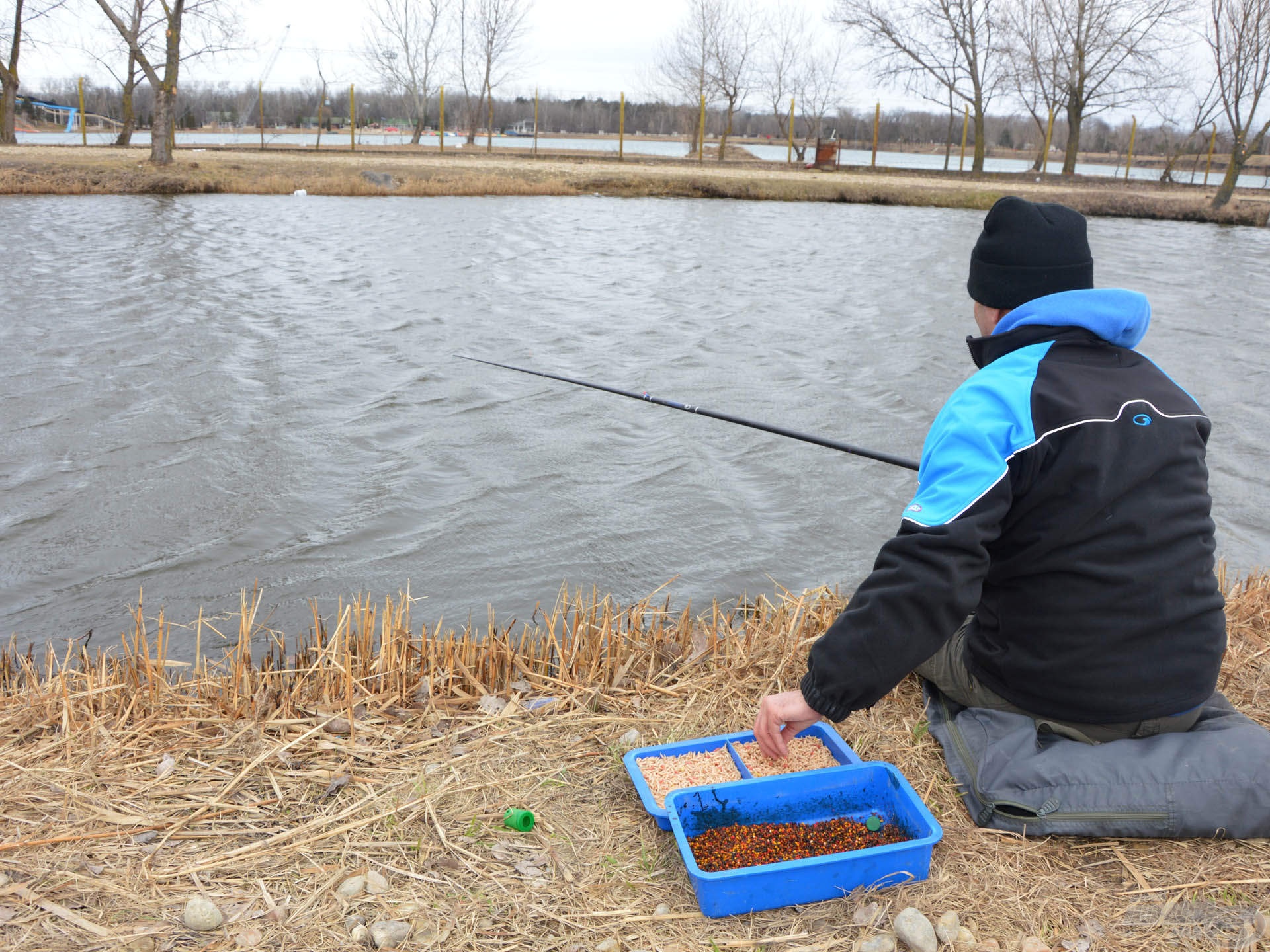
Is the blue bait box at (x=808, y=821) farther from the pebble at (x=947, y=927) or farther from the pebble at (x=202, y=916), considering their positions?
the pebble at (x=202, y=916)

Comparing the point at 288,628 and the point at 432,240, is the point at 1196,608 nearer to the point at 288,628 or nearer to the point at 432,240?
the point at 288,628

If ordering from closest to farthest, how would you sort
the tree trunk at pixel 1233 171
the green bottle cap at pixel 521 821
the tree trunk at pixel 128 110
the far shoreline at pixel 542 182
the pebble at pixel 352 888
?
the pebble at pixel 352 888 < the green bottle cap at pixel 521 821 < the far shoreline at pixel 542 182 < the tree trunk at pixel 1233 171 < the tree trunk at pixel 128 110

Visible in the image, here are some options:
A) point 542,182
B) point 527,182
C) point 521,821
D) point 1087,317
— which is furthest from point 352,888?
point 542,182

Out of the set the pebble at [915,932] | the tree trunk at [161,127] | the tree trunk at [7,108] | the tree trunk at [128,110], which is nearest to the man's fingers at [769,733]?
the pebble at [915,932]

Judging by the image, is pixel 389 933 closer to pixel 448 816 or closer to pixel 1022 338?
A: pixel 448 816

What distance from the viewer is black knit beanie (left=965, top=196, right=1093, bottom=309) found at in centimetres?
239

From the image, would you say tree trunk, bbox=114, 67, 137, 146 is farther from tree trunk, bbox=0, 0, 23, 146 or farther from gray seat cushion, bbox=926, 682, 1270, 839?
gray seat cushion, bbox=926, 682, 1270, 839

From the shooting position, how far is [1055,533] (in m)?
2.22

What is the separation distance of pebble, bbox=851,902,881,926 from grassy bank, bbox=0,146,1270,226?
74.2ft

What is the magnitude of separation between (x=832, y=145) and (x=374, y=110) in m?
36.7

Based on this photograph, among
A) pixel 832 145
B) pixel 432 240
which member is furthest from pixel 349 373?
pixel 832 145

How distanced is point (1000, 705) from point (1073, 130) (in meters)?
37.5

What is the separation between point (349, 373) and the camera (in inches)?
352

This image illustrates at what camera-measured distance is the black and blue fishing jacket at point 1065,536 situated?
2.12 meters
